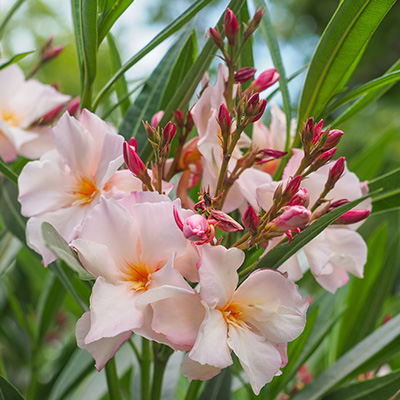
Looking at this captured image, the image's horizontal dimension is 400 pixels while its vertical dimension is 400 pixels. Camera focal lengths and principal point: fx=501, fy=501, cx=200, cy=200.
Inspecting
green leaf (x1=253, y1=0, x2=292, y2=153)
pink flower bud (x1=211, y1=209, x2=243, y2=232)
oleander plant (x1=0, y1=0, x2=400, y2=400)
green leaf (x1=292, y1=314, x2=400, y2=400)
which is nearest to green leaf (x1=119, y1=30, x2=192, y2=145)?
oleander plant (x1=0, y1=0, x2=400, y2=400)

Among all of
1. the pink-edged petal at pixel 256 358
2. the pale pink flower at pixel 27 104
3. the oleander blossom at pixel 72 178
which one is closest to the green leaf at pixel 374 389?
the pink-edged petal at pixel 256 358

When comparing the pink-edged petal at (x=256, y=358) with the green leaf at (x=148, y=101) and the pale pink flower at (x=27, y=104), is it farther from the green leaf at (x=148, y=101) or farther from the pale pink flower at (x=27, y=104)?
the pale pink flower at (x=27, y=104)

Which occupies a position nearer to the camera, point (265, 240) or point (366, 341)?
point (265, 240)

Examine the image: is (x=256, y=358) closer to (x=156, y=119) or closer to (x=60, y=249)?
(x=60, y=249)

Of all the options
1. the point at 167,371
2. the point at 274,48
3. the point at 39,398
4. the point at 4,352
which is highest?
the point at 274,48

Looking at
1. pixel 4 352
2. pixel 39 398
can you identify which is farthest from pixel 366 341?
pixel 4 352

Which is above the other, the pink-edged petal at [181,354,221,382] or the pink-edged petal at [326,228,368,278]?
the pink-edged petal at [326,228,368,278]

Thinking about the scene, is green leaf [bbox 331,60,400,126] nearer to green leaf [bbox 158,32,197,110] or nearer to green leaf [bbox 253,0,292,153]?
green leaf [bbox 253,0,292,153]

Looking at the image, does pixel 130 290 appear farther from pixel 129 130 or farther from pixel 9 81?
pixel 9 81
